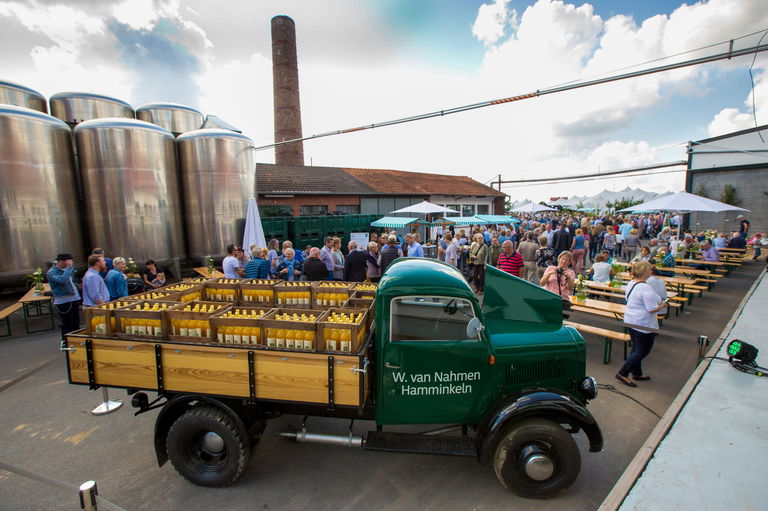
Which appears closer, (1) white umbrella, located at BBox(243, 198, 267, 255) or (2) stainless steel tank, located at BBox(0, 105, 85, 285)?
(2) stainless steel tank, located at BBox(0, 105, 85, 285)

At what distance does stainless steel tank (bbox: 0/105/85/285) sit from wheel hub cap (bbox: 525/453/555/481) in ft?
42.2

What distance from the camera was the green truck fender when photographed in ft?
11.0

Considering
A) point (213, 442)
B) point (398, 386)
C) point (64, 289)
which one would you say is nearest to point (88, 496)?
point (213, 442)

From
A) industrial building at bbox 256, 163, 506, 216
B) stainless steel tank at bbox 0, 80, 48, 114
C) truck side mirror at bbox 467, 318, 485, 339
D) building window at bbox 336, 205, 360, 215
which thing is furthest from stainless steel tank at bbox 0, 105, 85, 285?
building window at bbox 336, 205, 360, 215

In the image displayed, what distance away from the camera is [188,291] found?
5043 mm

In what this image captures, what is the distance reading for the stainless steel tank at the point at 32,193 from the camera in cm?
896

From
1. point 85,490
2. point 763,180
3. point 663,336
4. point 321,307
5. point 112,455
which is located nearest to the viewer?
point 85,490

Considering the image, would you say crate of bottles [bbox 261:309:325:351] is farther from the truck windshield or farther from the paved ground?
the paved ground

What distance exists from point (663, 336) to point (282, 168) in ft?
70.4

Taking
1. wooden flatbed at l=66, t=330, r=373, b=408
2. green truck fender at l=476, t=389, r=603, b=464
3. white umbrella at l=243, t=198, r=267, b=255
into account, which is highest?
white umbrella at l=243, t=198, r=267, b=255

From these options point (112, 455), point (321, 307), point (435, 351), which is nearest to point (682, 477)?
point (435, 351)

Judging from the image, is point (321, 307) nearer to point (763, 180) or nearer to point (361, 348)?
point (361, 348)

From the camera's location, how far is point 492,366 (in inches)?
141

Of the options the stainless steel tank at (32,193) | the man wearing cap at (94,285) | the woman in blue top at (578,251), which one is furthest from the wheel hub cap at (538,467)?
the stainless steel tank at (32,193)
